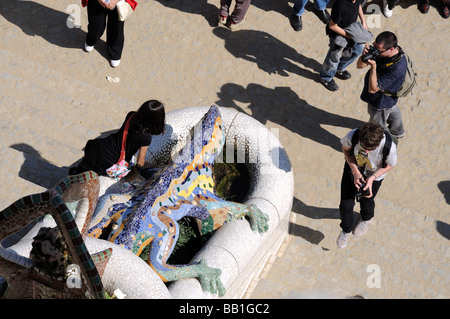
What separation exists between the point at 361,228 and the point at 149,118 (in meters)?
2.66

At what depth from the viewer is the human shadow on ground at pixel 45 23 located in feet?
31.7

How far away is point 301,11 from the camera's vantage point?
9.84 meters

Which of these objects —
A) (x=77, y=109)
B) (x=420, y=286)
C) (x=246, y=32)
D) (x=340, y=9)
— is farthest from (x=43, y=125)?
(x=420, y=286)

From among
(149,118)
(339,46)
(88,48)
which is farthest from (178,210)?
(88,48)

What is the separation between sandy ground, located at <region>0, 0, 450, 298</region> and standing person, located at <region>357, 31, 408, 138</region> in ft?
2.98

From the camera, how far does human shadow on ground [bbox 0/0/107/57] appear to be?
31.7 ft

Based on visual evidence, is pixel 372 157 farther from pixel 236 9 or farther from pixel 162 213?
pixel 236 9

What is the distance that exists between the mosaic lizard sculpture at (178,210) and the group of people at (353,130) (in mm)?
429

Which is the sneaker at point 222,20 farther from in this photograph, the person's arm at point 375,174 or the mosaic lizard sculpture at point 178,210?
the person's arm at point 375,174

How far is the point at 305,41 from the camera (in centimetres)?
991

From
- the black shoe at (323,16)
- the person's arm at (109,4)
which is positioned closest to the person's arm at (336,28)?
the black shoe at (323,16)
